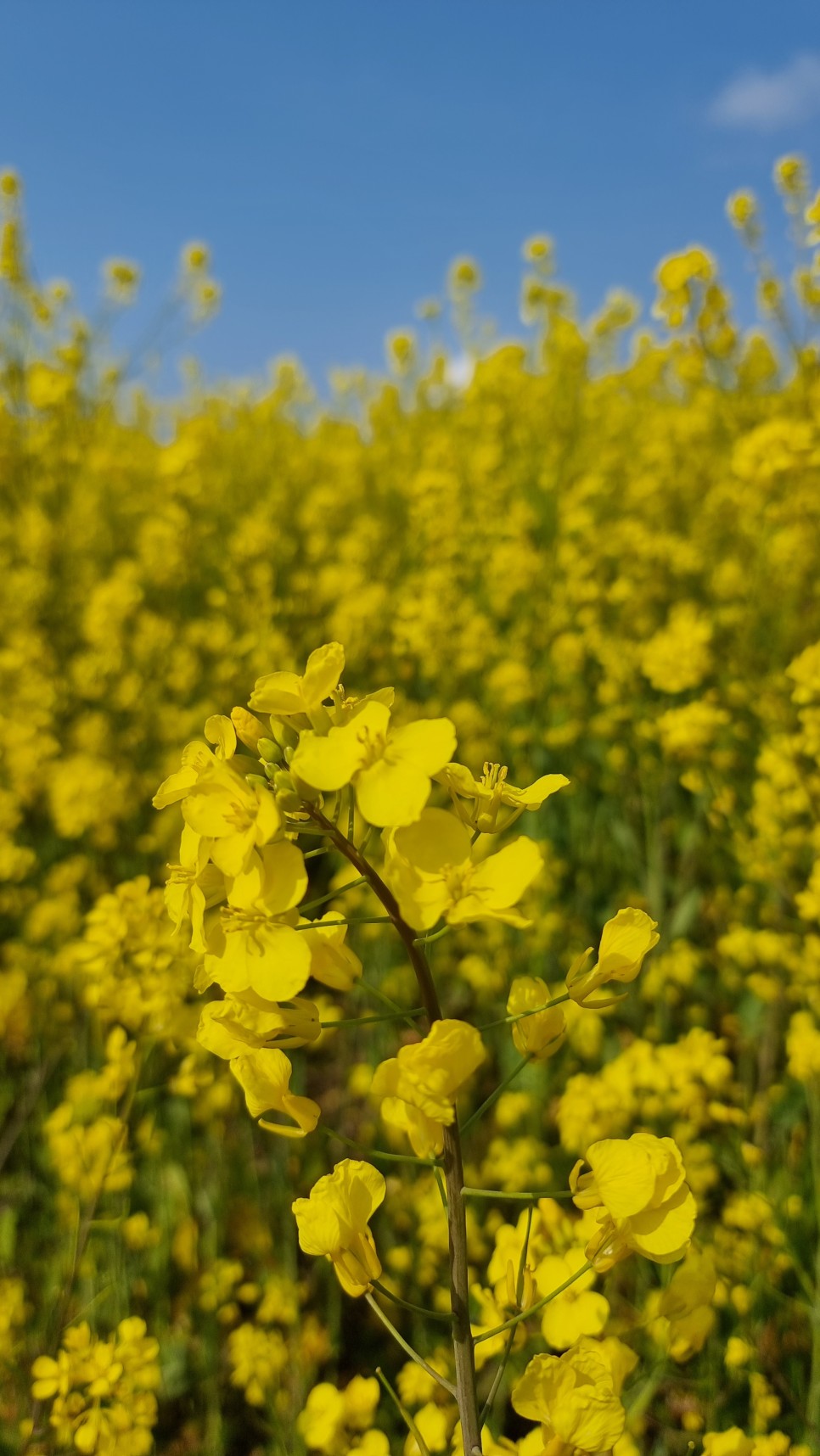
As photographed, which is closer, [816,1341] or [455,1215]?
[455,1215]

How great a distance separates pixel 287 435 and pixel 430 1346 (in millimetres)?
7329

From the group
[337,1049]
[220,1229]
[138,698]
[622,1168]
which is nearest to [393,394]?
[138,698]

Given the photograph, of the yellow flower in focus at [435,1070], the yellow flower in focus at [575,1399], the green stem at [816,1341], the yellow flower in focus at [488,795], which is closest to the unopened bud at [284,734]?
the yellow flower in focus at [488,795]

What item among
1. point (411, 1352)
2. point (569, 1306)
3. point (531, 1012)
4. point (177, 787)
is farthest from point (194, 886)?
point (569, 1306)

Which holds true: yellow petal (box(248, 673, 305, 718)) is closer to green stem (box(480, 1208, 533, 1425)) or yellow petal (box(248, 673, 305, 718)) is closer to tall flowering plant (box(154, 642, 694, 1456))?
tall flowering plant (box(154, 642, 694, 1456))

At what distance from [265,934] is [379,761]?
160 millimetres

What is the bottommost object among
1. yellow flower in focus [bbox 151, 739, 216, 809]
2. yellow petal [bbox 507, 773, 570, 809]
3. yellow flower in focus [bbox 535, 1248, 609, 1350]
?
yellow flower in focus [bbox 535, 1248, 609, 1350]

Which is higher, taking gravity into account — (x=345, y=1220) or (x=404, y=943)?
(x=404, y=943)

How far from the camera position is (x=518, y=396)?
5863 millimetres

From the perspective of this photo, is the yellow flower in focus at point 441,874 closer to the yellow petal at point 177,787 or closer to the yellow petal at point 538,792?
the yellow petal at point 538,792

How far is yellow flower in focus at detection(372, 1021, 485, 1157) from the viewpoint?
2.35ft

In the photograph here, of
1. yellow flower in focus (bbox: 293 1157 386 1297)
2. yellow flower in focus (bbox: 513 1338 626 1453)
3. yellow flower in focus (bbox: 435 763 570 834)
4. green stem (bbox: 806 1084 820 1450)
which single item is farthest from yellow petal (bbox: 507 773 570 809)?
green stem (bbox: 806 1084 820 1450)

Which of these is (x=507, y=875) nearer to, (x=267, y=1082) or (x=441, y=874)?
(x=441, y=874)

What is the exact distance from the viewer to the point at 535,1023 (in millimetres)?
846
